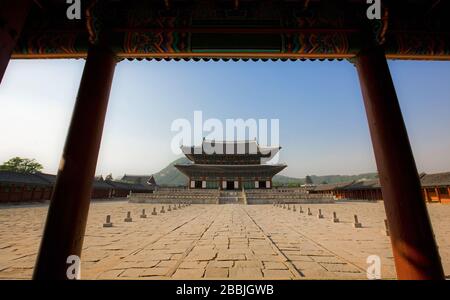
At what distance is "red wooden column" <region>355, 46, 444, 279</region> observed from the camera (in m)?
2.33

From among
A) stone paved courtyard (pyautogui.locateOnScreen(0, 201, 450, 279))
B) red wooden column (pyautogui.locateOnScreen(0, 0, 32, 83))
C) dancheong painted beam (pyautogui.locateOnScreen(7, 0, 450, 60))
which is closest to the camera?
red wooden column (pyautogui.locateOnScreen(0, 0, 32, 83))

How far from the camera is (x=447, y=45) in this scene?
128 inches

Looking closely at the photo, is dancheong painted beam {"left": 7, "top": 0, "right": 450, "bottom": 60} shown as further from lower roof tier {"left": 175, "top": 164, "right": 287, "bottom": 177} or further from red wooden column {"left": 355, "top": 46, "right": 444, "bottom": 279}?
lower roof tier {"left": 175, "top": 164, "right": 287, "bottom": 177}

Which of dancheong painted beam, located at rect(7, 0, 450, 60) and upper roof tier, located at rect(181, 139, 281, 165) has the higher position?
upper roof tier, located at rect(181, 139, 281, 165)

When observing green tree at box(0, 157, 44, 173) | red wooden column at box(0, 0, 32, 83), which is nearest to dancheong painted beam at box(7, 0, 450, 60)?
red wooden column at box(0, 0, 32, 83)

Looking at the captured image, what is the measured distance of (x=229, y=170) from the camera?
32969 millimetres

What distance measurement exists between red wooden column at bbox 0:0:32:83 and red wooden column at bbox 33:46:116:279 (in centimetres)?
89

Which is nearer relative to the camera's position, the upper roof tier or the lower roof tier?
the lower roof tier

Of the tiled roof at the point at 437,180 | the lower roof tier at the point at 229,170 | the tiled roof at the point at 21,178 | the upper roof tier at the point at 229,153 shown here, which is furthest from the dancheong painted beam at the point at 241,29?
the upper roof tier at the point at 229,153

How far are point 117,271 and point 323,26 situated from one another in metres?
4.93

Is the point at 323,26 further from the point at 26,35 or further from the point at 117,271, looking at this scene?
the point at 117,271

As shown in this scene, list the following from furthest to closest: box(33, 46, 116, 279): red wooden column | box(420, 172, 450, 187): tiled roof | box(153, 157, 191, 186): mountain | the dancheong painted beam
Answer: box(153, 157, 191, 186): mountain, box(420, 172, 450, 187): tiled roof, the dancheong painted beam, box(33, 46, 116, 279): red wooden column

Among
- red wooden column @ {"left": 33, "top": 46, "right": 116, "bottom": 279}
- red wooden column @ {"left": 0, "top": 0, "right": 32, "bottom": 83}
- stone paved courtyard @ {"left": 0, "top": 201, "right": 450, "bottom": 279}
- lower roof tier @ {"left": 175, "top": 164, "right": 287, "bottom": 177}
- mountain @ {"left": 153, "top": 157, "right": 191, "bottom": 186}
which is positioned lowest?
stone paved courtyard @ {"left": 0, "top": 201, "right": 450, "bottom": 279}
